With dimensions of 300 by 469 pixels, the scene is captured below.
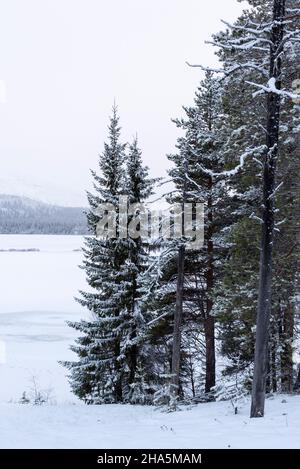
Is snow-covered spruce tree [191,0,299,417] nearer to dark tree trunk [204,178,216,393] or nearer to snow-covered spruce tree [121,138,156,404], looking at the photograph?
dark tree trunk [204,178,216,393]

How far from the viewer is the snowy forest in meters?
11.9

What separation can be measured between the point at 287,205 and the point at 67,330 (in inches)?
1097

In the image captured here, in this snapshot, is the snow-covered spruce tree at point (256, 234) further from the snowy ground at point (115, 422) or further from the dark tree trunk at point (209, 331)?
the dark tree trunk at point (209, 331)

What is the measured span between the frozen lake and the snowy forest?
5.61m

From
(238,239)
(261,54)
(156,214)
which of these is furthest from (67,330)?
(261,54)

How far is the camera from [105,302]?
18750 mm

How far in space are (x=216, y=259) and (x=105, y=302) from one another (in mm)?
4838

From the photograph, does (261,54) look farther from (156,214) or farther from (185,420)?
(185,420)

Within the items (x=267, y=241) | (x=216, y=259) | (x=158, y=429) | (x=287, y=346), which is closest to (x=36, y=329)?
(x=216, y=259)

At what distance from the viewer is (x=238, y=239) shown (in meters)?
13.8

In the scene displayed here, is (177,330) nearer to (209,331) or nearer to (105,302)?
(209,331)

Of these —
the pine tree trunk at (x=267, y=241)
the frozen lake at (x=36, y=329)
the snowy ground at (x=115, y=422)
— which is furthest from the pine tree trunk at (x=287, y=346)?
the frozen lake at (x=36, y=329)
